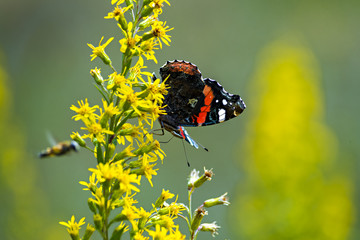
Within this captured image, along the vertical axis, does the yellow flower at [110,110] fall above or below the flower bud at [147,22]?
below

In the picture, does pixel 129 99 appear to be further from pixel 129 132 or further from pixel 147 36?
pixel 147 36

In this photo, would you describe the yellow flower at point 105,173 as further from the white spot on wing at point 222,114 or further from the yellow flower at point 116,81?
the white spot on wing at point 222,114

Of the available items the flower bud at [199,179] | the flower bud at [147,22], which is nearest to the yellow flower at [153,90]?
the flower bud at [147,22]

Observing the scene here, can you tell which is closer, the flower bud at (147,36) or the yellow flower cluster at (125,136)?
the yellow flower cluster at (125,136)

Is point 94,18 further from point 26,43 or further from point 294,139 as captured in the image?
point 294,139

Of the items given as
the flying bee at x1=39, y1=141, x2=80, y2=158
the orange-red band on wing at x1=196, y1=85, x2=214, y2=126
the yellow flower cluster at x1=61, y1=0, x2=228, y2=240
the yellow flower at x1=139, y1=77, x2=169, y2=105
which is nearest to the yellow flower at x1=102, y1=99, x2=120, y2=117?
the yellow flower cluster at x1=61, y1=0, x2=228, y2=240

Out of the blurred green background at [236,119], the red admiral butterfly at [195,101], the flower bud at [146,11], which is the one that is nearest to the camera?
the flower bud at [146,11]
